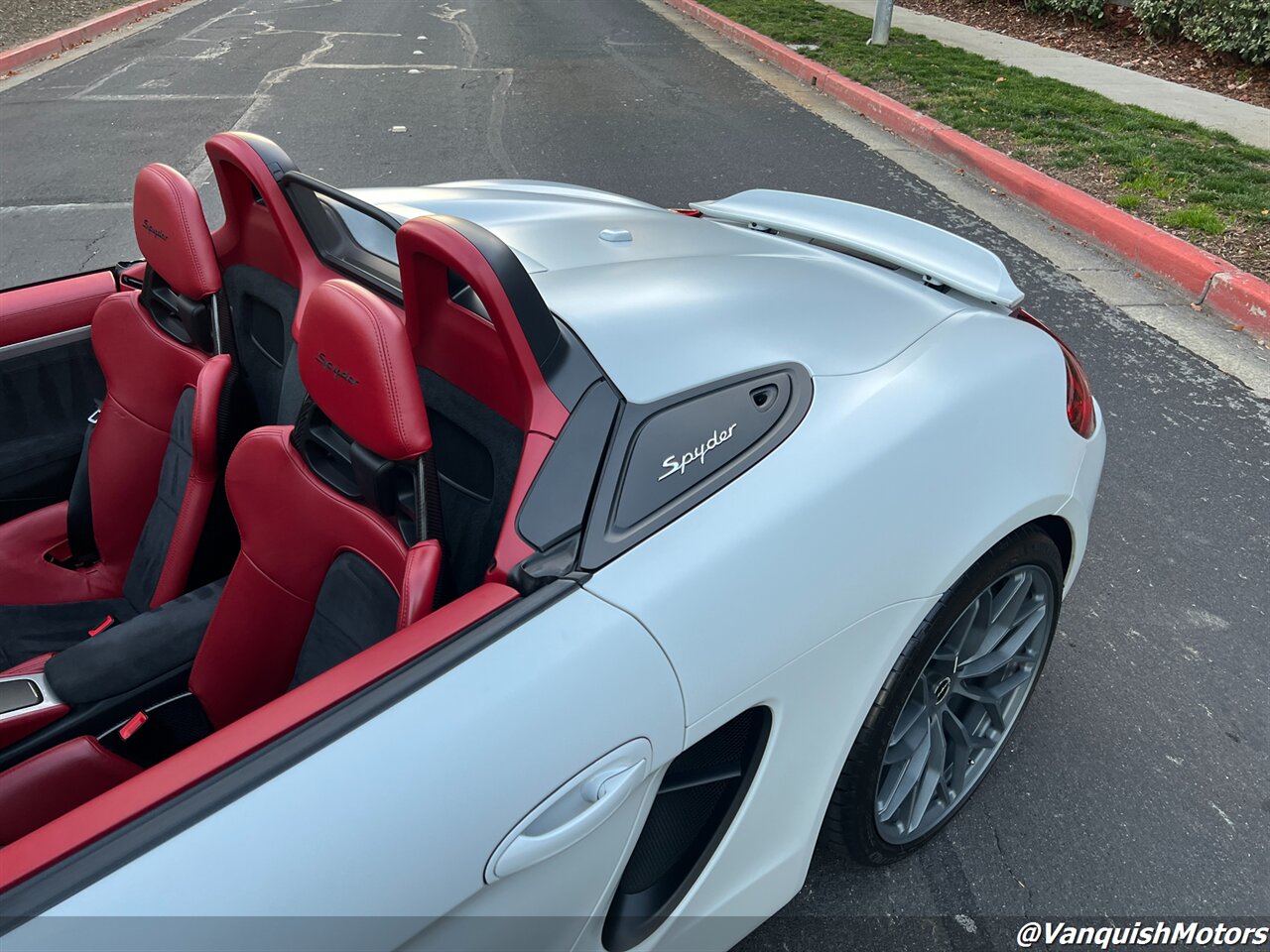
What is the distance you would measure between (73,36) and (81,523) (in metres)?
12.1

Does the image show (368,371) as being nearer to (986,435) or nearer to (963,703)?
(986,435)

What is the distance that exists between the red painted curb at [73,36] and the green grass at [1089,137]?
28.9 ft

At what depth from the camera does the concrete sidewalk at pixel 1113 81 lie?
8000 millimetres

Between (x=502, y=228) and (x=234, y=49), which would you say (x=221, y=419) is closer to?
A: (x=502, y=228)

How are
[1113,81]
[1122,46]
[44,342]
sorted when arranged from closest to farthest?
[44,342] < [1113,81] < [1122,46]

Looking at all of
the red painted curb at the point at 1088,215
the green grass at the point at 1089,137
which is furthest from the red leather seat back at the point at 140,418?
the green grass at the point at 1089,137

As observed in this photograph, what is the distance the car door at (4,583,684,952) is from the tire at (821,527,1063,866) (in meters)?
0.61

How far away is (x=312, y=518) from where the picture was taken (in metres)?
1.96

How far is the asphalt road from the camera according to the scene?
7.50 ft

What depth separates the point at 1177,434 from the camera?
159 inches

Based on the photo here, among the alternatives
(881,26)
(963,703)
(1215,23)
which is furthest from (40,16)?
(963,703)

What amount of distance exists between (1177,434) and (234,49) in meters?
11.6

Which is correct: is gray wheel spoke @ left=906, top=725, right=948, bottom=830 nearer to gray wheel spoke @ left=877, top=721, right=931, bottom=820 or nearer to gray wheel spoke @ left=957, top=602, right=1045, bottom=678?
gray wheel spoke @ left=877, top=721, right=931, bottom=820

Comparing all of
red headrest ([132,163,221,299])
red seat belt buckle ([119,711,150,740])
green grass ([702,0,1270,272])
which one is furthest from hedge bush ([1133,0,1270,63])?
red seat belt buckle ([119,711,150,740])
